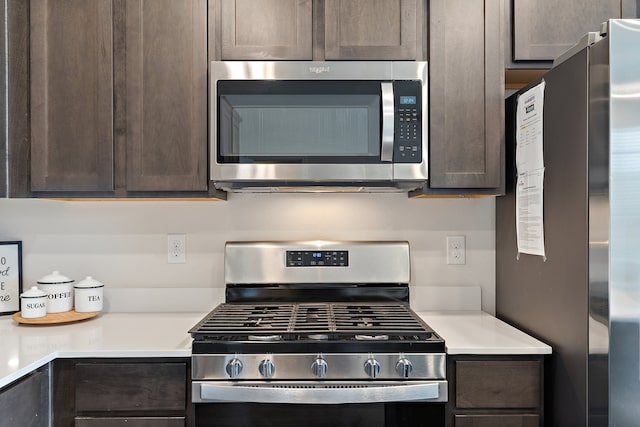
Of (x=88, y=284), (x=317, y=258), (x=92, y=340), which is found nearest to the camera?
(x=92, y=340)

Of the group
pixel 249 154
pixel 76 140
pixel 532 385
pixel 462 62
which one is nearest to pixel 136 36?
pixel 76 140

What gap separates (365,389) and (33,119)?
145cm

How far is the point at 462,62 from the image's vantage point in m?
1.66

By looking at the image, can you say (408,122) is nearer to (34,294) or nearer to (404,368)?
(404,368)

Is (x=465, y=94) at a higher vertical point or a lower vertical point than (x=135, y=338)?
higher

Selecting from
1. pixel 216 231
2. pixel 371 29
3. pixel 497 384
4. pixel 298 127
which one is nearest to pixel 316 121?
pixel 298 127

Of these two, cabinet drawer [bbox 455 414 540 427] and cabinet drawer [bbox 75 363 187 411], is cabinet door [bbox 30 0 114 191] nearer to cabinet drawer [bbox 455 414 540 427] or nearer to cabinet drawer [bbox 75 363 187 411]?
cabinet drawer [bbox 75 363 187 411]

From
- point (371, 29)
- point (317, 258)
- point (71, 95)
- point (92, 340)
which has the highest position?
point (371, 29)

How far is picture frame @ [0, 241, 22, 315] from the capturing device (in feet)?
6.13

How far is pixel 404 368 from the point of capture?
1.38 meters

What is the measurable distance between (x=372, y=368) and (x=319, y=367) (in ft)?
0.51

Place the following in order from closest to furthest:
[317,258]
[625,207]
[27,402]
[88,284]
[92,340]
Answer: [625,207] < [27,402] < [92,340] < [88,284] < [317,258]

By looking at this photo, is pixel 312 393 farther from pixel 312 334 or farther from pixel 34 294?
pixel 34 294

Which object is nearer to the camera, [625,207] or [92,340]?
[625,207]
